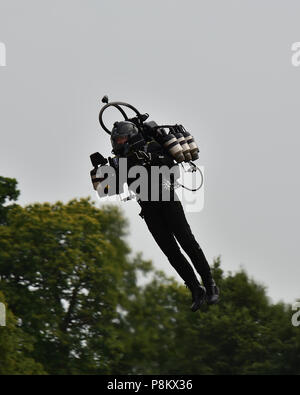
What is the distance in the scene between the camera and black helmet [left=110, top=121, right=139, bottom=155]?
1716 cm

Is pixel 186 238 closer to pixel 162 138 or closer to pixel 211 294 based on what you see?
pixel 211 294

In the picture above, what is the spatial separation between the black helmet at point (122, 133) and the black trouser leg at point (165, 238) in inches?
43.6

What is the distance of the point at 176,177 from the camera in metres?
17.5

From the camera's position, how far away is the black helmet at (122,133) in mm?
17156

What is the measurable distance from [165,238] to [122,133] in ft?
6.77

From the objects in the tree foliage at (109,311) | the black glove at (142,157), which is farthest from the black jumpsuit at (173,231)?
the tree foliage at (109,311)

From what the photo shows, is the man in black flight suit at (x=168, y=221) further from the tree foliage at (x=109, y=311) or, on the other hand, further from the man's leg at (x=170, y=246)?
the tree foliage at (x=109, y=311)

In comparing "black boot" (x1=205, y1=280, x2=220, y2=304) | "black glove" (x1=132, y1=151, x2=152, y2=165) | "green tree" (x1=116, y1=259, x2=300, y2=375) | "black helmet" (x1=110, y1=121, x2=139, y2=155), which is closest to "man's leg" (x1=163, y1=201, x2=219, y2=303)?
"black boot" (x1=205, y1=280, x2=220, y2=304)

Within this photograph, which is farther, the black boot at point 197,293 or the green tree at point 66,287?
the green tree at point 66,287

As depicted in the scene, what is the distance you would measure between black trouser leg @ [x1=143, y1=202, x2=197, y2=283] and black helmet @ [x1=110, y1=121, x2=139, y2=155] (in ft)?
3.63

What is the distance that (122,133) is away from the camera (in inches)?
675

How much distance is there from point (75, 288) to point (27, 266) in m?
3.33
